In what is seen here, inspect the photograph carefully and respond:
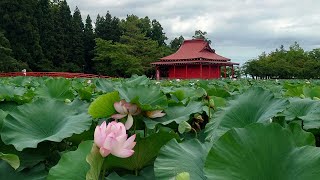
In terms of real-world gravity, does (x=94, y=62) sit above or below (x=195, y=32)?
below

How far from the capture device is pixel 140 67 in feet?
103

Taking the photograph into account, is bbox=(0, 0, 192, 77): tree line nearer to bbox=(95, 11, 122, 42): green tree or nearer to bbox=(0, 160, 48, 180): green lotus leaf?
bbox=(95, 11, 122, 42): green tree

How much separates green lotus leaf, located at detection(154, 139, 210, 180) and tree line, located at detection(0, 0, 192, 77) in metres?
24.2

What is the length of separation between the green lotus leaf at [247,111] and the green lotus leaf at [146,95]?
164mm

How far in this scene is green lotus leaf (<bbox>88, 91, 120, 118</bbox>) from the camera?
899mm

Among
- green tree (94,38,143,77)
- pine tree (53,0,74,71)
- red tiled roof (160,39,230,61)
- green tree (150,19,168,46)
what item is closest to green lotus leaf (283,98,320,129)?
red tiled roof (160,39,230,61)

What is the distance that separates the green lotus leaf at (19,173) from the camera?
27.6 inches

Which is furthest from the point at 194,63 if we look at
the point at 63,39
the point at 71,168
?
the point at 71,168

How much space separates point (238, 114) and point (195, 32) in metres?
47.2

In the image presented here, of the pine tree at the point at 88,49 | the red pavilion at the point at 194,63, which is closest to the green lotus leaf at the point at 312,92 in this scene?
the red pavilion at the point at 194,63

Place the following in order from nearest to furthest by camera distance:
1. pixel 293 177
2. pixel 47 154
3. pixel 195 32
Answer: pixel 293 177 < pixel 47 154 < pixel 195 32

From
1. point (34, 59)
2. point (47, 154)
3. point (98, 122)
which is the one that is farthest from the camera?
point (34, 59)

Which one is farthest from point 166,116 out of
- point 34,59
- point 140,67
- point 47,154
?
point 140,67

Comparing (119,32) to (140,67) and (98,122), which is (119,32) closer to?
(140,67)
